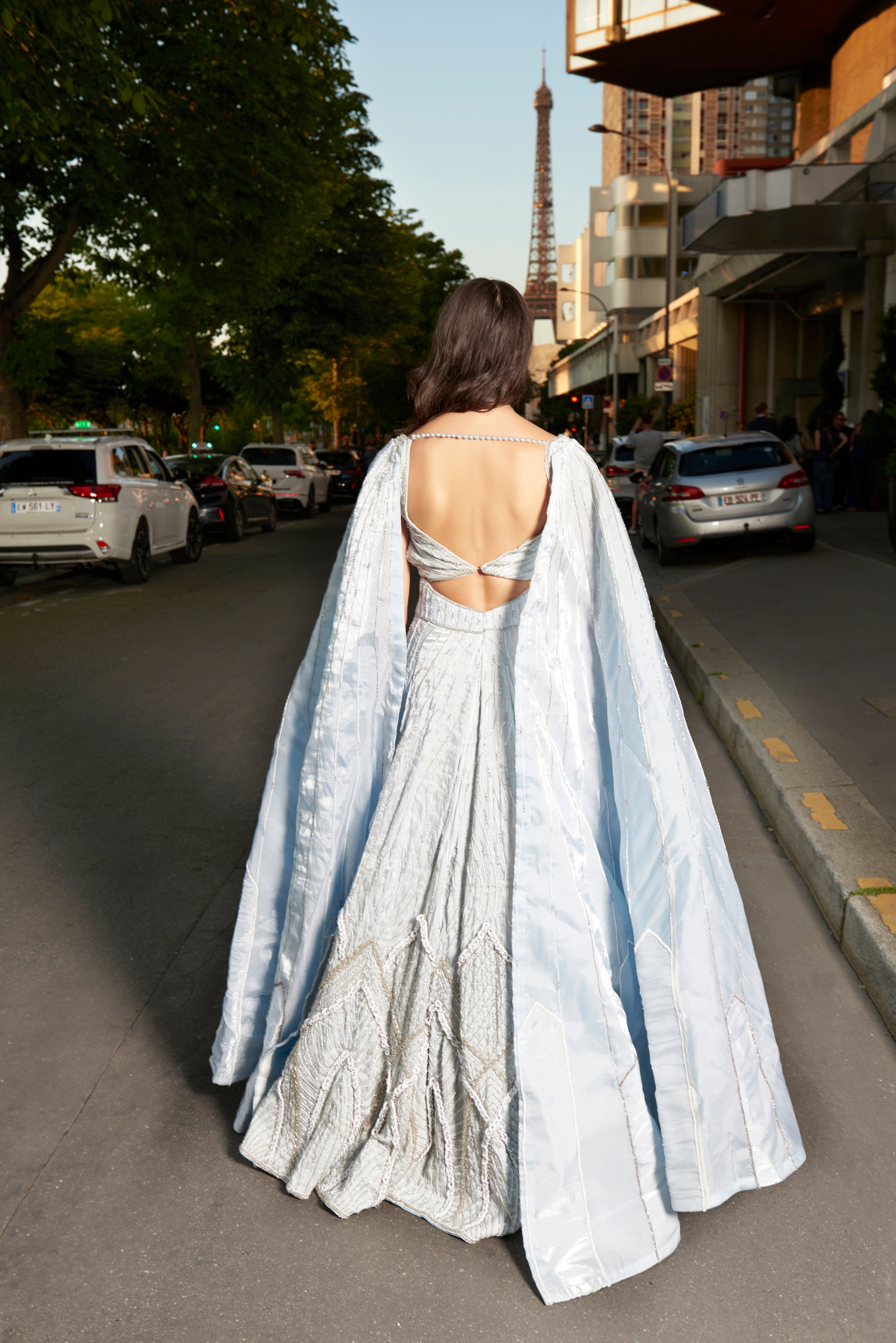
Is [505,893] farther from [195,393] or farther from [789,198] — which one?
[195,393]

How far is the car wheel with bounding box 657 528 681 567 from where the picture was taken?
1540 centimetres

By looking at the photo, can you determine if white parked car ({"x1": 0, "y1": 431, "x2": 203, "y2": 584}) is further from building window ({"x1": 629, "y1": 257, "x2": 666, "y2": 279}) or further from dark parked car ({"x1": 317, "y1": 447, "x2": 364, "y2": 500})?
building window ({"x1": 629, "y1": 257, "x2": 666, "y2": 279})

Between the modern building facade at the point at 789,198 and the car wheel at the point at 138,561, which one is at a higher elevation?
the modern building facade at the point at 789,198

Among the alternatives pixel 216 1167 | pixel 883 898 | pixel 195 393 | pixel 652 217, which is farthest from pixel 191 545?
Answer: pixel 652 217

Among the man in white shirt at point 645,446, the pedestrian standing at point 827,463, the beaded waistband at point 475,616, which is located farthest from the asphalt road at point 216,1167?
the pedestrian standing at point 827,463

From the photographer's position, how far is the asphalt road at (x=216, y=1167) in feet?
7.61

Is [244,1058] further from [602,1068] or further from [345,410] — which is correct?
[345,410]

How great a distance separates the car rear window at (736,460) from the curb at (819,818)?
24.4 ft

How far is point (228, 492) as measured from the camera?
22.4 meters

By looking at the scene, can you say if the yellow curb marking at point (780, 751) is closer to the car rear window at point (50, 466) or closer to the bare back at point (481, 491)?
the bare back at point (481, 491)

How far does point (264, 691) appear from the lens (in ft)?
27.5

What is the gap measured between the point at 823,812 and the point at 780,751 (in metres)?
1.00

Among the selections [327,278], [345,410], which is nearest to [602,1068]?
[327,278]

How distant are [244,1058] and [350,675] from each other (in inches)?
38.9
